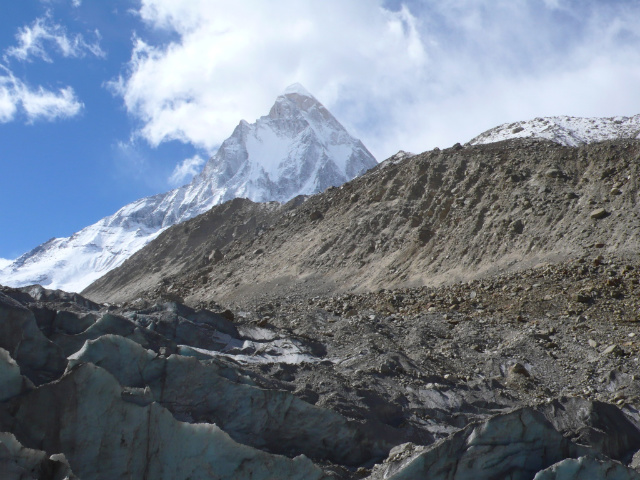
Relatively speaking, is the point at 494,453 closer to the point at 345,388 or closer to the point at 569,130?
the point at 345,388

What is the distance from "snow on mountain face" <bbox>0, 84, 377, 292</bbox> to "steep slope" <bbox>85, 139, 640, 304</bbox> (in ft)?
330

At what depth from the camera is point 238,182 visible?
157125 millimetres

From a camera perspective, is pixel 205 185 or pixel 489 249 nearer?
pixel 489 249

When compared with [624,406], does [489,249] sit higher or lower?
higher

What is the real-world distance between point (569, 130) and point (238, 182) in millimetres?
115036

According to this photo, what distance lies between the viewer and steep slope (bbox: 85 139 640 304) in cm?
2688

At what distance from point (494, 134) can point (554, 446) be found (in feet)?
144

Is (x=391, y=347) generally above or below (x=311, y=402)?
above

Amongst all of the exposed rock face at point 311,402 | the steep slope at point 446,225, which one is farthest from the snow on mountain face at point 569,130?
the exposed rock face at point 311,402

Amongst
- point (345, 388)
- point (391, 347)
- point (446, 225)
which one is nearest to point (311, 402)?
point (345, 388)

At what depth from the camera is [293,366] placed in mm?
14258

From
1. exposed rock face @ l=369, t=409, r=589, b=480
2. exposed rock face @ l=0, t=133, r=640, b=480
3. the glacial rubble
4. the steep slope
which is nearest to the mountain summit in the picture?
the steep slope

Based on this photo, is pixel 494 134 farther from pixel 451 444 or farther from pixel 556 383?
pixel 451 444

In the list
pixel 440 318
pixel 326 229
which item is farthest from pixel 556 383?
pixel 326 229
